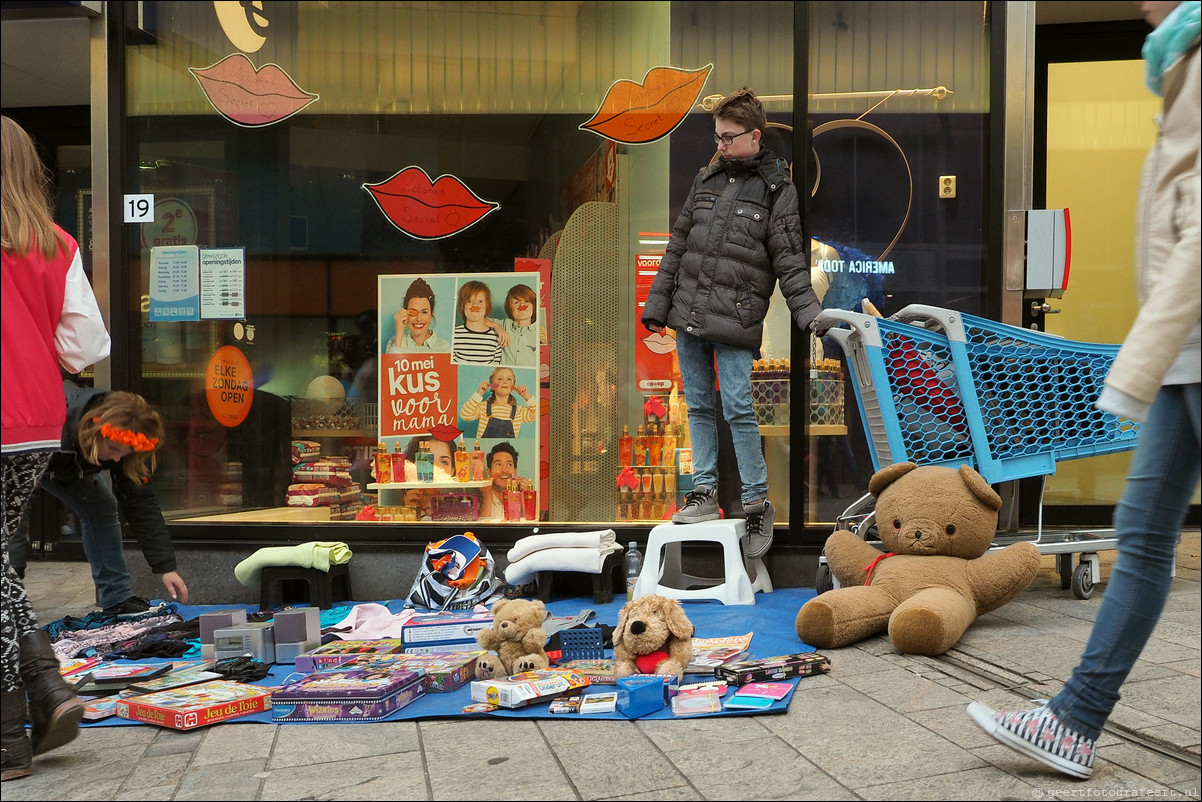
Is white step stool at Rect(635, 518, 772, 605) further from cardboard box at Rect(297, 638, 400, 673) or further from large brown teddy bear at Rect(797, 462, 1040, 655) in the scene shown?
cardboard box at Rect(297, 638, 400, 673)

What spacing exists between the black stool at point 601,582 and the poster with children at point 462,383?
0.63 metres

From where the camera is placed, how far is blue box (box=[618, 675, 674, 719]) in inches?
121

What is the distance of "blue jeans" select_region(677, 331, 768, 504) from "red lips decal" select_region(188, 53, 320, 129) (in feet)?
8.00

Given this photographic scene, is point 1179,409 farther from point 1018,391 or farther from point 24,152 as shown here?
point 24,152

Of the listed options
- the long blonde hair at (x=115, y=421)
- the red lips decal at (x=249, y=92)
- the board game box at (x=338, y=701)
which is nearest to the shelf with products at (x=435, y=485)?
the long blonde hair at (x=115, y=421)

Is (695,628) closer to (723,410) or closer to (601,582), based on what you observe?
(601,582)

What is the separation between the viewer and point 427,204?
560 cm

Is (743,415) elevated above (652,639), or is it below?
above

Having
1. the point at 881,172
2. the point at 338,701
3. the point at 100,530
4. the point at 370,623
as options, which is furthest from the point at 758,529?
the point at 100,530

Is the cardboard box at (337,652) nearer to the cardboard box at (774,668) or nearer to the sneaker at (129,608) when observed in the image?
the sneaker at (129,608)

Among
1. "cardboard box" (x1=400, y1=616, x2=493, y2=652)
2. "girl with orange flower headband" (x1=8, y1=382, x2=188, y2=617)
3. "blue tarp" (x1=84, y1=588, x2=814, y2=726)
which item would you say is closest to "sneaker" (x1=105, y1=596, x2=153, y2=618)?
"girl with orange flower headband" (x1=8, y1=382, x2=188, y2=617)

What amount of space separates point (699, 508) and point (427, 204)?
2154 millimetres

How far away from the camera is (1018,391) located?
452 centimetres

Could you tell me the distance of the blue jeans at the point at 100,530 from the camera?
485 centimetres
